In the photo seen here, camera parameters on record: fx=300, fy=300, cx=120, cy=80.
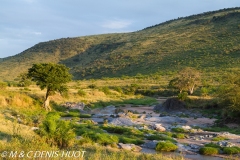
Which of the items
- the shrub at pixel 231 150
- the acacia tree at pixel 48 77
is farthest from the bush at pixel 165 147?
the acacia tree at pixel 48 77

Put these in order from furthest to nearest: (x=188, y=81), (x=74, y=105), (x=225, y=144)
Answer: (x=188, y=81) < (x=74, y=105) < (x=225, y=144)

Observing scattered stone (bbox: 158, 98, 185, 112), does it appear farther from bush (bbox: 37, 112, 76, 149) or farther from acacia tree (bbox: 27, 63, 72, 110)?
bush (bbox: 37, 112, 76, 149)

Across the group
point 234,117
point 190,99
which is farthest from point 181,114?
point 234,117

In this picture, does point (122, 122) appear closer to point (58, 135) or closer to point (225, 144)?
point (225, 144)

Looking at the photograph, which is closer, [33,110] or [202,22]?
[33,110]

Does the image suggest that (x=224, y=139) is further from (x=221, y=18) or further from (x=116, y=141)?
(x=221, y=18)

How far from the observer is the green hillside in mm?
87312

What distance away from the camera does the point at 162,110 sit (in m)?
43.4

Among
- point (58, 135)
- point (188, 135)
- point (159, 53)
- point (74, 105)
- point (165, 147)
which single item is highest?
point (159, 53)

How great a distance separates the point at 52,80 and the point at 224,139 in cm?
2145

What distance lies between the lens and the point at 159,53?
339ft

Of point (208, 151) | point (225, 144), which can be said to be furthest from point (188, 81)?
point (208, 151)

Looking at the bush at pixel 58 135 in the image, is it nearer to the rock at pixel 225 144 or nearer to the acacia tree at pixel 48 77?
the rock at pixel 225 144

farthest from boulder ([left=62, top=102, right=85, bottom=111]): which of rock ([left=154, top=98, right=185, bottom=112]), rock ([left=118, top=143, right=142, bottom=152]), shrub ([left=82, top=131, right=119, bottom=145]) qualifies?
rock ([left=118, top=143, right=142, bottom=152])
